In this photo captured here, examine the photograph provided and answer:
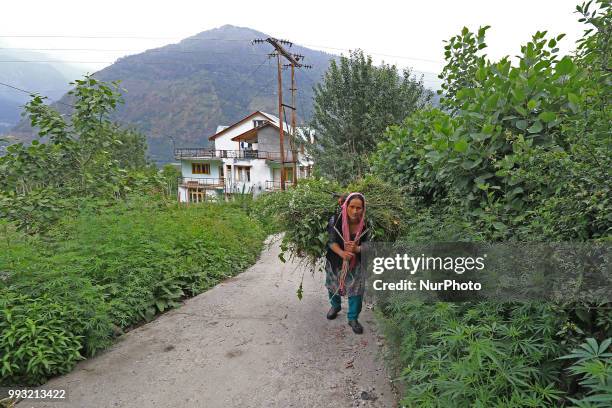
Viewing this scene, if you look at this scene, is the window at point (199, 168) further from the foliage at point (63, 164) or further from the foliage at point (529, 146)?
the foliage at point (529, 146)

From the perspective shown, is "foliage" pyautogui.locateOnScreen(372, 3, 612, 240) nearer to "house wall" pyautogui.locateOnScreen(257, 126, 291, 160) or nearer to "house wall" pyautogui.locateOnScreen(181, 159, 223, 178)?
"house wall" pyautogui.locateOnScreen(257, 126, 291, 160)

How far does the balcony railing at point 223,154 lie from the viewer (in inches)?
1539

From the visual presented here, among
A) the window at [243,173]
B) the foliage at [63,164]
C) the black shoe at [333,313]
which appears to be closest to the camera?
the black shoe at [333,313]

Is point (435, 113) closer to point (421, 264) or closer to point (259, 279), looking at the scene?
point (421, 264)

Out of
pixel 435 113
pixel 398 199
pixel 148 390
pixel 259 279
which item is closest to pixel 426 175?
pixel 398 199

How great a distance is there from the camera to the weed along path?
294 centimetres

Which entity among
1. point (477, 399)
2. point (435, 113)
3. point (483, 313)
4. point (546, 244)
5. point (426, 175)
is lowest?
point (477, 399)

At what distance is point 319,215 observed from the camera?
3842mm

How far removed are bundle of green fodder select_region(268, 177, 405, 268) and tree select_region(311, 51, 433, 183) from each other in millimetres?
8319

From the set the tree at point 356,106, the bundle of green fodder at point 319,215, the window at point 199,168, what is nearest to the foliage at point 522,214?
the bundle of green fodder at point 319,215

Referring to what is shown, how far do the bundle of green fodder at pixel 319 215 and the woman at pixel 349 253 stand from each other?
0.13 m

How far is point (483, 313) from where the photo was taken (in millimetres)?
2287

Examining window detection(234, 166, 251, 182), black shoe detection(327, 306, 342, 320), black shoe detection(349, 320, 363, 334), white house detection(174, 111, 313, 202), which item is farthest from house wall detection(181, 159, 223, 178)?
black shoe detection(349, 320, 363, 334)

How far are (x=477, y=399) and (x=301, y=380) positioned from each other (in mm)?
1869
